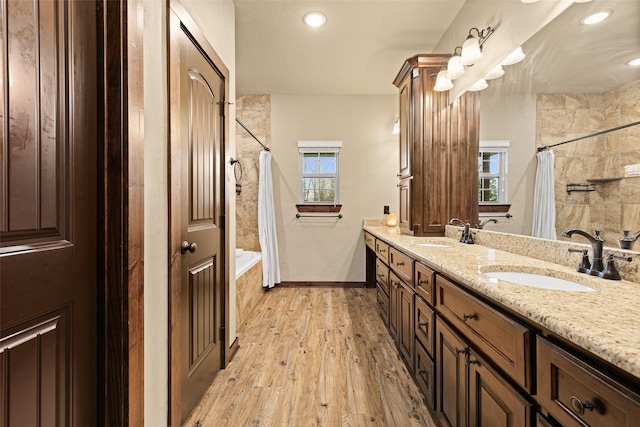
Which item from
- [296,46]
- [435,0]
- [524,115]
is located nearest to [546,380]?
[524,115]

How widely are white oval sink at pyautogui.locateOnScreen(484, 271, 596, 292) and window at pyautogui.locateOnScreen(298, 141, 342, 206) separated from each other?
292 centimetres

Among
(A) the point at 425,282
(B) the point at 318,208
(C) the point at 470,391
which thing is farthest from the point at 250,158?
(C) the point at 470,391

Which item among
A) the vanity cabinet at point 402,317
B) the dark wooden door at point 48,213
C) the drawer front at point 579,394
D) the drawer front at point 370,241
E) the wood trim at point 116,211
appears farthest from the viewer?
the drawer front at point 370,241

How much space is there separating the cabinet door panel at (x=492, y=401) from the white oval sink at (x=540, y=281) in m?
0.38

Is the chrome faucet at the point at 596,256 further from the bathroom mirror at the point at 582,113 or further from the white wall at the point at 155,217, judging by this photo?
the white wall at the point at 155,217

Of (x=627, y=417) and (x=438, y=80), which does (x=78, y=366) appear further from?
(x=438, y=80)

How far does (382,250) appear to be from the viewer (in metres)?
2.73

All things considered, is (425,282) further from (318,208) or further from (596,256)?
(318,208)

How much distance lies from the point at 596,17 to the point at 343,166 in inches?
119

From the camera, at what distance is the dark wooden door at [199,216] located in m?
1.43

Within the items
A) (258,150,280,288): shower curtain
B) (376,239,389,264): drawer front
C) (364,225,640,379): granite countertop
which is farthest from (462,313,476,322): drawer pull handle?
(258,150,280,288): shower curtain

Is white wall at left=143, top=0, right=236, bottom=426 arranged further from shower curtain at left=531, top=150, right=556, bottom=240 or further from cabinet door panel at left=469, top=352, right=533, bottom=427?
shower curtain at left=531, top=150, right=556, bottom=240

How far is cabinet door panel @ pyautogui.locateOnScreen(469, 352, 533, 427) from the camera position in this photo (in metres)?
0.76

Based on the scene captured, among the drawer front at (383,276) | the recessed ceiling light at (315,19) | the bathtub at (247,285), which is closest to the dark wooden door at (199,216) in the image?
the bathtub at (247,285)
